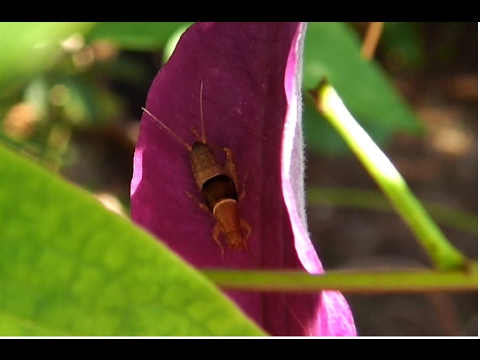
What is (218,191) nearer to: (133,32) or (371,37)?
(133,32)

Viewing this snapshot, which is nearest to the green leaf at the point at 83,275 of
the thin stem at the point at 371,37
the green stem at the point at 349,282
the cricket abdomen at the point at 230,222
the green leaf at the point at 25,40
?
the green stem at the point at 349,282

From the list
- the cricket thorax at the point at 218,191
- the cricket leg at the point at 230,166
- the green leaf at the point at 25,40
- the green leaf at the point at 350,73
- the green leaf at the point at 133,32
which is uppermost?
the green leaf at the point at 350,73

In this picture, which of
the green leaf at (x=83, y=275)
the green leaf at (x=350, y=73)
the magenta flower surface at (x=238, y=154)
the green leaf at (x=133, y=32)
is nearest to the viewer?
the green leaf at (x=83, y=275)

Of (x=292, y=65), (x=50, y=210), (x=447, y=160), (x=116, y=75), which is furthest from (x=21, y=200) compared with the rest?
(x=447, y=160)

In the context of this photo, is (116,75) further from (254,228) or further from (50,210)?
(50,210)

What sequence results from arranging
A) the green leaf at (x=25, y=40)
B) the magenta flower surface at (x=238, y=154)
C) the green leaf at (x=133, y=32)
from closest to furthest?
the magenta flower surface at (x=238, y=154) → the green leaf at (x=25, y=40) → the green leaf at (x=133, y=32)

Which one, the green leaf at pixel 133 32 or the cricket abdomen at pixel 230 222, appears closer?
the cricket abdomen at pixel 230 222

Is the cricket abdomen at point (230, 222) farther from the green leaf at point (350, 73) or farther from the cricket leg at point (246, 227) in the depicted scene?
the green leaf at point (350, 73)
